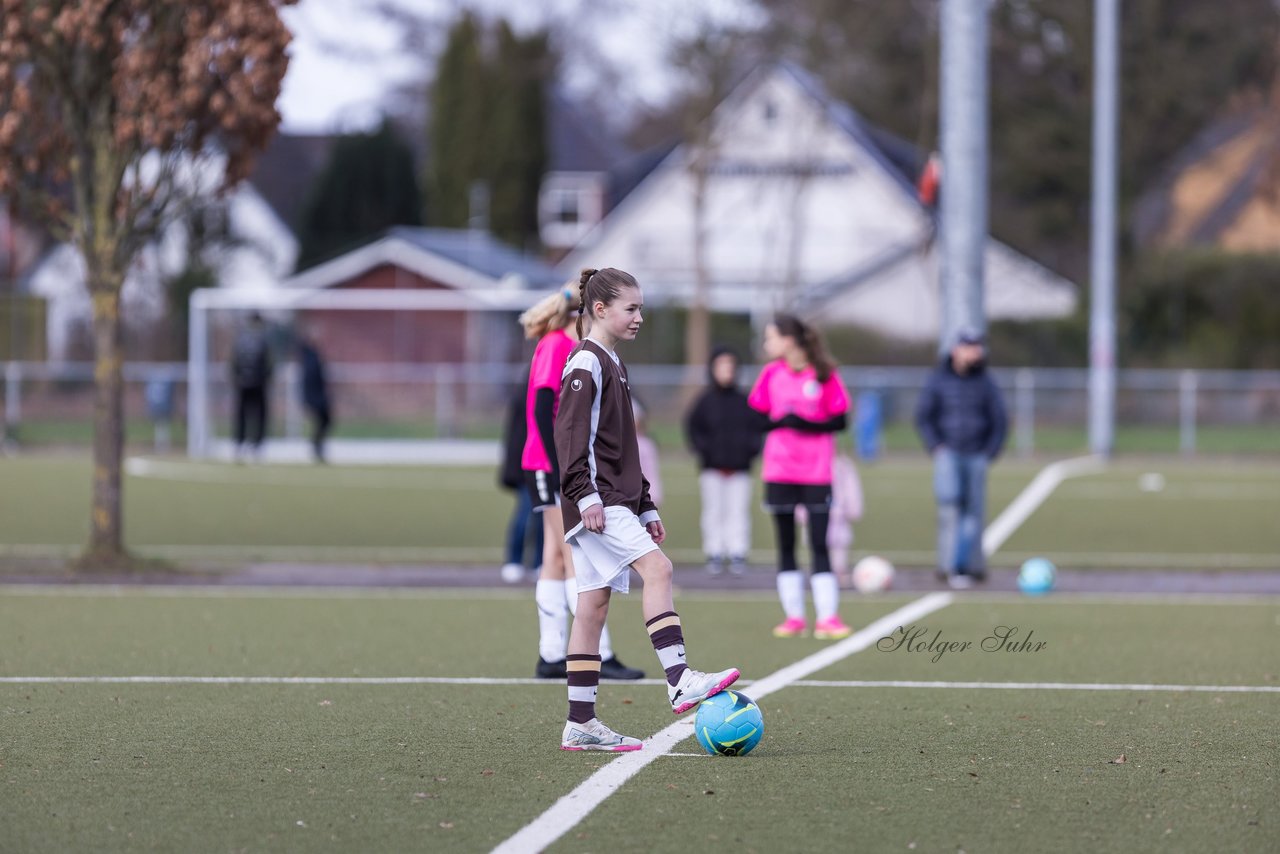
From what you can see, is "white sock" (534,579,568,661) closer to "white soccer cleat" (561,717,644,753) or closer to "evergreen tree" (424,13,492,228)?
"white soccer cleat" (561,717,644,753)

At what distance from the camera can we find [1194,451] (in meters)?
33.1

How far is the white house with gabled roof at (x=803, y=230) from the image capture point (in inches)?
1909

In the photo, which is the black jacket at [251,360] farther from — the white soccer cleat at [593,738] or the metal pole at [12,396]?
the white soccer cleat at [593,738]

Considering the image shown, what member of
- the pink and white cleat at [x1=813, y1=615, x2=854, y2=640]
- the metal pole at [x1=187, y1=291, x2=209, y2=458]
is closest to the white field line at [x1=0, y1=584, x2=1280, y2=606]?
the pink and white cleat at [x1=813, y1=615, x2=854, y2=640]

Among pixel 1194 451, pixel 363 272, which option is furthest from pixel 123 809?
pixel 363 272

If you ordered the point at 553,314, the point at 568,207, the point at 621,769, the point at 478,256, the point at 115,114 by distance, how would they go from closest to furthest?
1. the point at 621,769
2. the point at 553,314
3. the point at 115,114
4. the point at 478,256
5. the point at 568,207

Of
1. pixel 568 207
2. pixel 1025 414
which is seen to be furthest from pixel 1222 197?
pixel 1025 414

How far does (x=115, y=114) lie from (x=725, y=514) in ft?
18.7

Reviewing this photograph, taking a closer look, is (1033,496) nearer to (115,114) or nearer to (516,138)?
(115,114)

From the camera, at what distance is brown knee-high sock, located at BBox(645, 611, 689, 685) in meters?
7.37

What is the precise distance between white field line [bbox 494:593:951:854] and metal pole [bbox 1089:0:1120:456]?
1947 cm

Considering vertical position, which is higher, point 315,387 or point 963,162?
point 963,162

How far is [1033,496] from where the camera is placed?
23.0m

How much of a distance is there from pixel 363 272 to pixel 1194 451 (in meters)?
18.8
